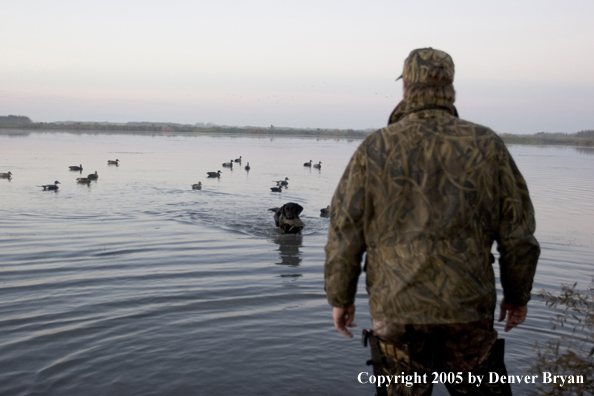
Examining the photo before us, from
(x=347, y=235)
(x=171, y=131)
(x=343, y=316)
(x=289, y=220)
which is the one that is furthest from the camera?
(x=171, y=131)

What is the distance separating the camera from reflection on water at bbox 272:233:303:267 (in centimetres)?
1075

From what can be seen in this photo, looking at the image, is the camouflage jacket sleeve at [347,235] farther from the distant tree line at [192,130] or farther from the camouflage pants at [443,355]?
the distant tree line at [192,130]

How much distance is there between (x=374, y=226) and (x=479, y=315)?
2.37 ft

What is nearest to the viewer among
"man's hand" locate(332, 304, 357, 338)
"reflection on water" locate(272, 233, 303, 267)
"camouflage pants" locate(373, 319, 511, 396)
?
"camouflage pants" locate(373, 319, 511, 396)

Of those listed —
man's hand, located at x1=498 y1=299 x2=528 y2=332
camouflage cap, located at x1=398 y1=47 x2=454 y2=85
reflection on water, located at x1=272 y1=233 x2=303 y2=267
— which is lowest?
reflection on water, located at x1=272 y1=233 x2=303 y2=267

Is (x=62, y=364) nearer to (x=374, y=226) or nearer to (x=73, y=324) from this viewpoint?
(x=73, y=324)

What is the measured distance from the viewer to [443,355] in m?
3.06

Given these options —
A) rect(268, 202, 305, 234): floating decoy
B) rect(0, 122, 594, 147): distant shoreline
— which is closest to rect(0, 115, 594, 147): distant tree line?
rect(0, 122, 594, 147): distant shoreline

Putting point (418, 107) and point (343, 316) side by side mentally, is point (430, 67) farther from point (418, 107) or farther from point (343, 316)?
point (343, 316)

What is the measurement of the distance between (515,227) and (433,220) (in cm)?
47

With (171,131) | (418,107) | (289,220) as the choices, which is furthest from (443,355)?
(171,131)

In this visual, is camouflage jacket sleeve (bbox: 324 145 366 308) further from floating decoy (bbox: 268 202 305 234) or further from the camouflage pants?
floating decoy (bbox: 268 202 305 234)

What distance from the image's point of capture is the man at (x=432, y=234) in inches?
114

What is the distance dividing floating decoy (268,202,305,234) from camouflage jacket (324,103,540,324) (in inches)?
415
